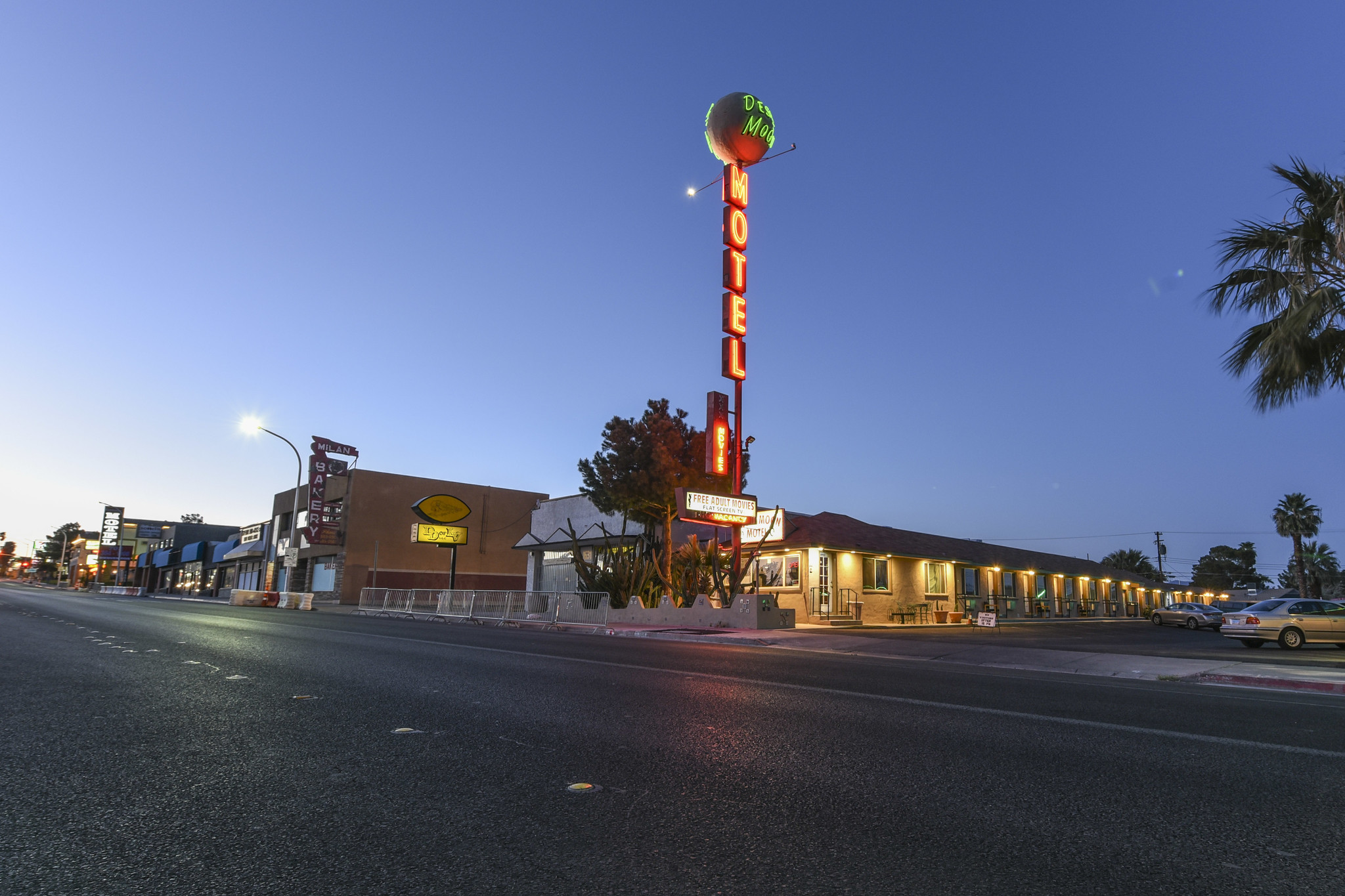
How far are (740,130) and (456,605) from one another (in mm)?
22086

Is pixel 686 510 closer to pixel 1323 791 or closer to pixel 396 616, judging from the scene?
pixel 396 616

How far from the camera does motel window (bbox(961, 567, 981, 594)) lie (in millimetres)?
38938

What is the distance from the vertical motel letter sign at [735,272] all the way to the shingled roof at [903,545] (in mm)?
7311

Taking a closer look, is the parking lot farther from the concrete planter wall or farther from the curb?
the curb

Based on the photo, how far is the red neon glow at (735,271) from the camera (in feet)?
92.2

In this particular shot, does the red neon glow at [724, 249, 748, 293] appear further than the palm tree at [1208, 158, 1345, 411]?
Yes

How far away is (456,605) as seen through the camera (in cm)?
3127

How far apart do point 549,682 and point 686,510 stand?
17.3 metres

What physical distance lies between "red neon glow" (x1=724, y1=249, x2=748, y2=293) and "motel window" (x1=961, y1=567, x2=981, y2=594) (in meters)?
20.2

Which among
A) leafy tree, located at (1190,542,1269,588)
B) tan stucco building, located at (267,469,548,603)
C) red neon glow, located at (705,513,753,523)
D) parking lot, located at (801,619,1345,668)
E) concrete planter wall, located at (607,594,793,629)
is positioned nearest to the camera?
parking lot, located at (801,619,1345,668)

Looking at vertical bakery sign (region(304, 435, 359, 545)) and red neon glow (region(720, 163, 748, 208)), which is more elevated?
red neon glow (region(720, 163, 748, 208))

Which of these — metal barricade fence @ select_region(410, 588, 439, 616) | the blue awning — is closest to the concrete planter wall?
metal barricade fence @ select_region(410, 588, 439, 616)

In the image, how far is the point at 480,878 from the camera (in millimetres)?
2725

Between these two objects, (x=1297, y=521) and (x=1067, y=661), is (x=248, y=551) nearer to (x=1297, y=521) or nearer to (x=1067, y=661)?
(x=1067, y=661)
